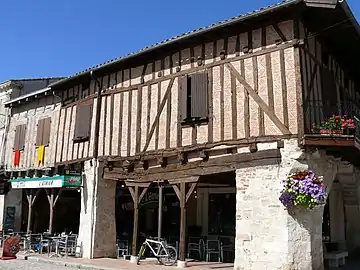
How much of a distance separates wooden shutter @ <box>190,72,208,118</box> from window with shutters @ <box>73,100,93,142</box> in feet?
14.7

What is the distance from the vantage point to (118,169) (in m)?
12.9

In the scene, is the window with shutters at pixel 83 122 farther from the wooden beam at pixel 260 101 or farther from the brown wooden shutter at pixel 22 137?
the wooden beam at pixel 260 101

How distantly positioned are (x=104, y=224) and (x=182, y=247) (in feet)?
11.3

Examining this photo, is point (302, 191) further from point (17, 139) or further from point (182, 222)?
point (17, 139)

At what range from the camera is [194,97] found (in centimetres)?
1094

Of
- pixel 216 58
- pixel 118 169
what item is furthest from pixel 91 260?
pixel 216 58

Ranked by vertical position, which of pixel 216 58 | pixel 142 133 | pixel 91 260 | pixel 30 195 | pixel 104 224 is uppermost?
pixel 216 58

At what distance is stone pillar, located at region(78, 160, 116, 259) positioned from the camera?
12797 mm

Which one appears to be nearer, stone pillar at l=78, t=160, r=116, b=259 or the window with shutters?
stone pillar at l=78, t=160, r=116, b=259

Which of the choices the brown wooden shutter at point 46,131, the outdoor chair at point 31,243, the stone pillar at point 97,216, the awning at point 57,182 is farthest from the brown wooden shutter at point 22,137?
the stone pillar at point 97,216

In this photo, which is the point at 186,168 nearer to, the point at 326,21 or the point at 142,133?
the point at 142,133

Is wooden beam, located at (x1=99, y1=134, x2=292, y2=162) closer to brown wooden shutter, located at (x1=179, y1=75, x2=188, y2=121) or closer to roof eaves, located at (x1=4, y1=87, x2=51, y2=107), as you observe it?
brown wooden shutter, located at (x1=179, y1=75, x2=188, y2=121)

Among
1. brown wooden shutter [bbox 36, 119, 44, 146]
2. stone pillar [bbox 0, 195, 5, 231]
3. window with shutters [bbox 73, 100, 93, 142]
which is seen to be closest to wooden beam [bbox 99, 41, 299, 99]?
window with shutters [bbox 73, 100, 93, 142]

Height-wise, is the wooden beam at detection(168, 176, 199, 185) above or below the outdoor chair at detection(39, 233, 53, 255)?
above
